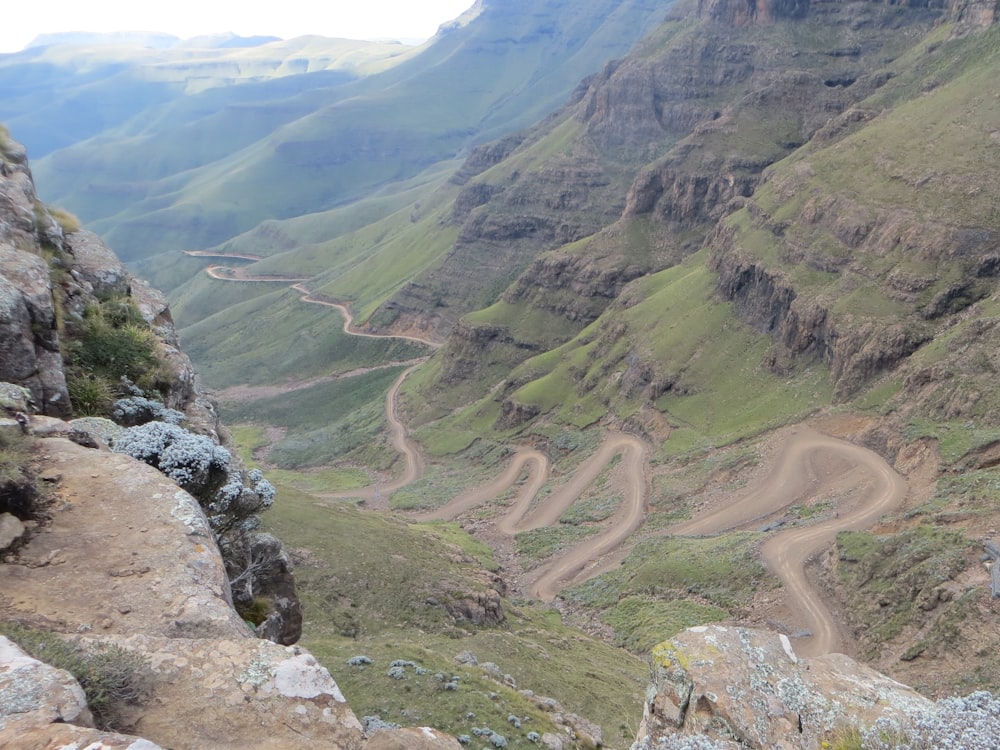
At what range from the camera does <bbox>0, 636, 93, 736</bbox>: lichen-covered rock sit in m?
7.98

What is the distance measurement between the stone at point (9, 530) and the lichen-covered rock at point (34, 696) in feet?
12.2

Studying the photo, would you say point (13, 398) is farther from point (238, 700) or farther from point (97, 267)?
point (97, 267)

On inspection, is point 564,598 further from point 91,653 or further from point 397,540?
point 91,653

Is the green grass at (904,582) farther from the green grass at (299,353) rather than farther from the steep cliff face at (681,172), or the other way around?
the green grass at (299,353)

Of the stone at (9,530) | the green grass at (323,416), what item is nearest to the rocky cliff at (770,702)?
the stone at (9,530)

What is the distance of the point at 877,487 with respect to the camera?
5062cm

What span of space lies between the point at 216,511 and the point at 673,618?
35578 mm

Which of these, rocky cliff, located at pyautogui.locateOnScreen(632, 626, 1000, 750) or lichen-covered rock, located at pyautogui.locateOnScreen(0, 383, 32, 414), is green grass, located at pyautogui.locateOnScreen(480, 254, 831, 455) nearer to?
rocky cliff, located at pyautogui.locateOnScreen(632, 626, 1000, 750)

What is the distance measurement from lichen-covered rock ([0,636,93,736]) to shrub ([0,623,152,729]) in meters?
0.48

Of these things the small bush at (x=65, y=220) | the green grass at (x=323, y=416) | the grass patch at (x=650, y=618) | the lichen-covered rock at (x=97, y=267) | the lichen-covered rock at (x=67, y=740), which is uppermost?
the small bush at (x=65, y=220)

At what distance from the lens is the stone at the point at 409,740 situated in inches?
364

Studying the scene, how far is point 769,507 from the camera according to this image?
54.8m

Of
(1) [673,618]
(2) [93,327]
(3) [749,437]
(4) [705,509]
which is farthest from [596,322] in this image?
(2) [93,327]

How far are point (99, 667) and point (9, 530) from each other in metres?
4.42
